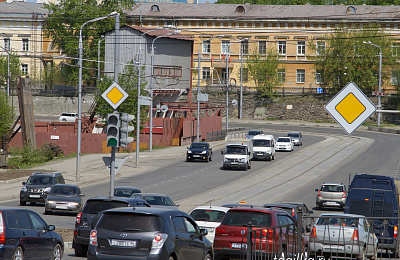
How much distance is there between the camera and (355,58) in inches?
3452

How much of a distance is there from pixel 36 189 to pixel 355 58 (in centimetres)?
6750

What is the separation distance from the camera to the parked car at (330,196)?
3244cm

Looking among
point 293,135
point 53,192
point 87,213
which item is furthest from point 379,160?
point 87,213

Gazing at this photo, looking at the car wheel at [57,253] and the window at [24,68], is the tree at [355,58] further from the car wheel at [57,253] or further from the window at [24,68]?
the car wheel at [57,253]

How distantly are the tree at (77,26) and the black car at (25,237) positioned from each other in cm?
7278

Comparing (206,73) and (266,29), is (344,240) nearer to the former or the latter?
(266,29)

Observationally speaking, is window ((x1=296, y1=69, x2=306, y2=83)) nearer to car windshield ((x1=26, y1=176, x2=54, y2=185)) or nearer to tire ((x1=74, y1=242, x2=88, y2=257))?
car windshield ((x1=26, y1=176, x2=54, y2=185))

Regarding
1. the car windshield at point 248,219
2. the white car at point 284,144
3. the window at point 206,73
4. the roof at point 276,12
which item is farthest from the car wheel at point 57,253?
the window at point 206,73

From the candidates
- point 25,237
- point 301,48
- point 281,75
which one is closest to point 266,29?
point 301,48

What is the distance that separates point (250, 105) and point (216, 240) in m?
76.6

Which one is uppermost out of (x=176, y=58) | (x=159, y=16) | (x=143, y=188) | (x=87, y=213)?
(x=159, y=16)

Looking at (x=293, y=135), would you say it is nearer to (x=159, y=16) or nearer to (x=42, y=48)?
(x=159, y=16)

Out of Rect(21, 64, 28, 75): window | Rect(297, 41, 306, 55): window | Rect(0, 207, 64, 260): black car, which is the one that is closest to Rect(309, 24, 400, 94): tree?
Rect(297, 41, 306, 55): window

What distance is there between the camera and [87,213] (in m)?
16.9
